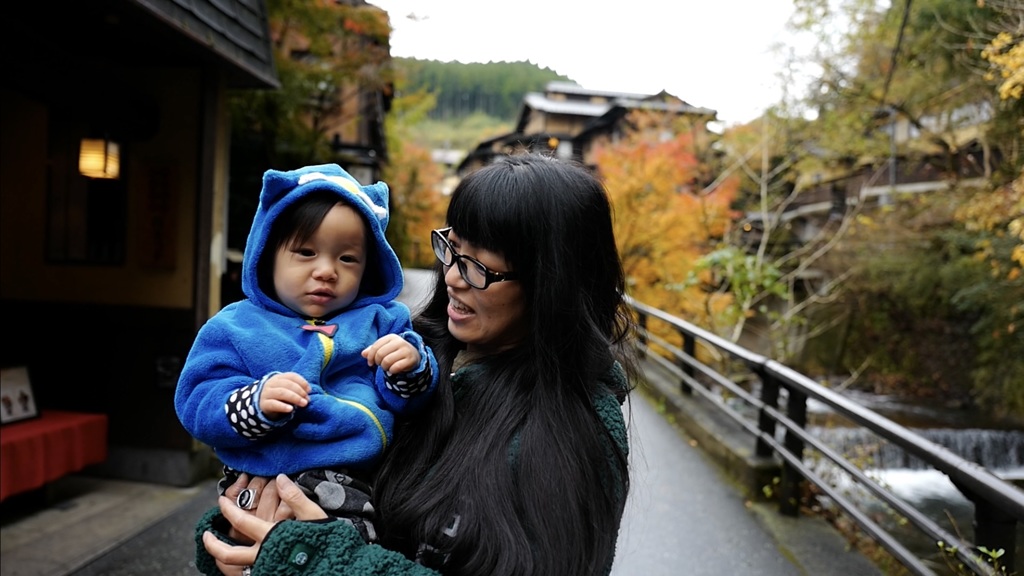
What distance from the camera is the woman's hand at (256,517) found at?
1265 millimetres

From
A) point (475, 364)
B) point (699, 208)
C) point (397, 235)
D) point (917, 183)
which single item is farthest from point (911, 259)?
point (475, 364)

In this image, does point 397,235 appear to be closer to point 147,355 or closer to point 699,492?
point 147,355

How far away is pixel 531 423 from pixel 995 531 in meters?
2.26

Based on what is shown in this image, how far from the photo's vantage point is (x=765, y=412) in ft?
16.5

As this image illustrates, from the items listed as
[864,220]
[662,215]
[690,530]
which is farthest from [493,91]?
[690,530]

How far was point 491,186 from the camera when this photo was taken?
4.62 ft

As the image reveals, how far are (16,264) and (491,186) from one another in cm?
588

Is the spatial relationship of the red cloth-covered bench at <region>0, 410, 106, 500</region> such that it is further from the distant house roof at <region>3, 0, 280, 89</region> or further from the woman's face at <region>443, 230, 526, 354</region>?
the woman's face at <region>443, 230, 526, 354</region>

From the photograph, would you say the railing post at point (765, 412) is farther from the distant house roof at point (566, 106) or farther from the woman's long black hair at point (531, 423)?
the distant house roof at point (566, 106)

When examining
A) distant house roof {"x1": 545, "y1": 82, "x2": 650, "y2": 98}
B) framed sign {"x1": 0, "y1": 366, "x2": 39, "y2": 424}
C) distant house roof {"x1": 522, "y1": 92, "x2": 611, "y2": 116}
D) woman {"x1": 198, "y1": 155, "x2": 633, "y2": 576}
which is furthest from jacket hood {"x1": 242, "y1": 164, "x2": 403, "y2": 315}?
distant house roof {"x1": 545, "y1": 82, "x2": 650, "y2": 98}

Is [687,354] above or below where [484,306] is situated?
below

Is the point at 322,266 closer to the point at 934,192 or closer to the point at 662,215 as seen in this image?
the point at 662,215

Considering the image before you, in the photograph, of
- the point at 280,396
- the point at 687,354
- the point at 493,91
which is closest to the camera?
the point at 280,396

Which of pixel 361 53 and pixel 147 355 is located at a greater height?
pixel 361 53
